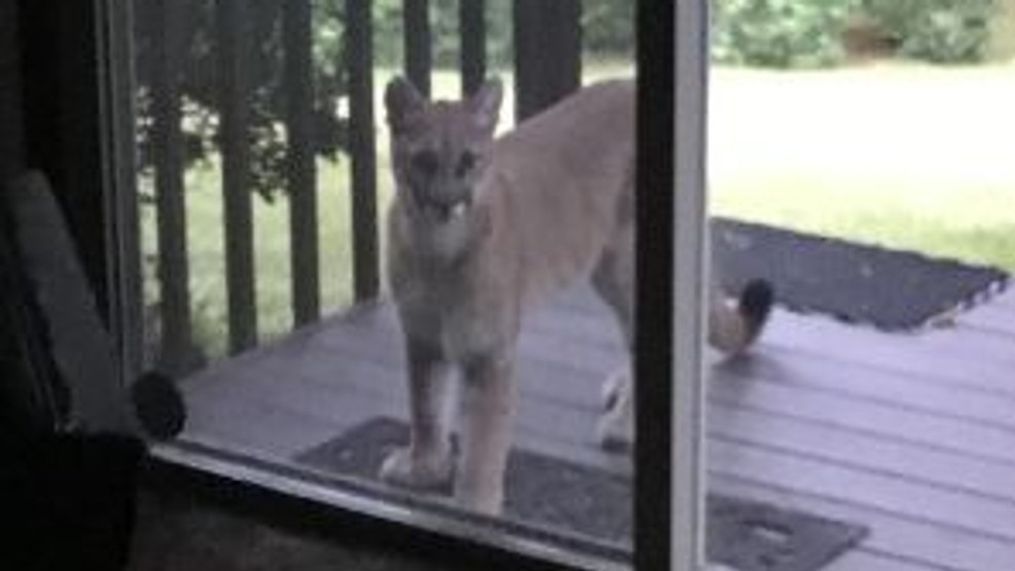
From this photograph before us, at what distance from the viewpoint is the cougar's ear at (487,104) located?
3.12 metres

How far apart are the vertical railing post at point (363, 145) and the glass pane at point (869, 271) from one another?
50 centimetres

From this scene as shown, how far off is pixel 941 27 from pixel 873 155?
0.76 ft

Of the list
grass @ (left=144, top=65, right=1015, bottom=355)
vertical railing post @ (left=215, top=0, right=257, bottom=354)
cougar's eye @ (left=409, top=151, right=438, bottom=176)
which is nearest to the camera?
grass @ (left=144, top=65, right=1015, bottom=355)

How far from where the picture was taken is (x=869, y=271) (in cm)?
314

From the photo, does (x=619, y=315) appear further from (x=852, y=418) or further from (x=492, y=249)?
(x=852, y=418)

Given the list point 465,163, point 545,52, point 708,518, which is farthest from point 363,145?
point 708,518

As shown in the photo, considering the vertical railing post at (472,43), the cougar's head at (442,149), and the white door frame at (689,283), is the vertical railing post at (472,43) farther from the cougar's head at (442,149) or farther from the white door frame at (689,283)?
the white door frame at (689,283)

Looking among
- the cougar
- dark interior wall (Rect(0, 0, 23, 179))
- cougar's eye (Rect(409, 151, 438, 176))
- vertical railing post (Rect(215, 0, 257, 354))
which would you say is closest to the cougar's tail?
→ the cougar

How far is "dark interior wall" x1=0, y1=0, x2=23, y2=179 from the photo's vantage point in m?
3.50

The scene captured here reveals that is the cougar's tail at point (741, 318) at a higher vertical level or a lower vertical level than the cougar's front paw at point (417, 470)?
higher

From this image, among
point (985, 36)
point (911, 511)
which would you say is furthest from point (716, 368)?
point (985, 36)

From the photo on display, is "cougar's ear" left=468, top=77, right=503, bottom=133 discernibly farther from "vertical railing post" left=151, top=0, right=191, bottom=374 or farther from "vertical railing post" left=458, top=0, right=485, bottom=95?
"vertical railing post" left=151, top=0, right=191, bottom=374

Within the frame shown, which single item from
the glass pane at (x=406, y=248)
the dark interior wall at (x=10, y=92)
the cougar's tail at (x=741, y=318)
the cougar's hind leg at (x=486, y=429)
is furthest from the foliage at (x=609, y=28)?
the dark interior wall at (x=10, y=92)

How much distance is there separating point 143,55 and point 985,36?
123cm
